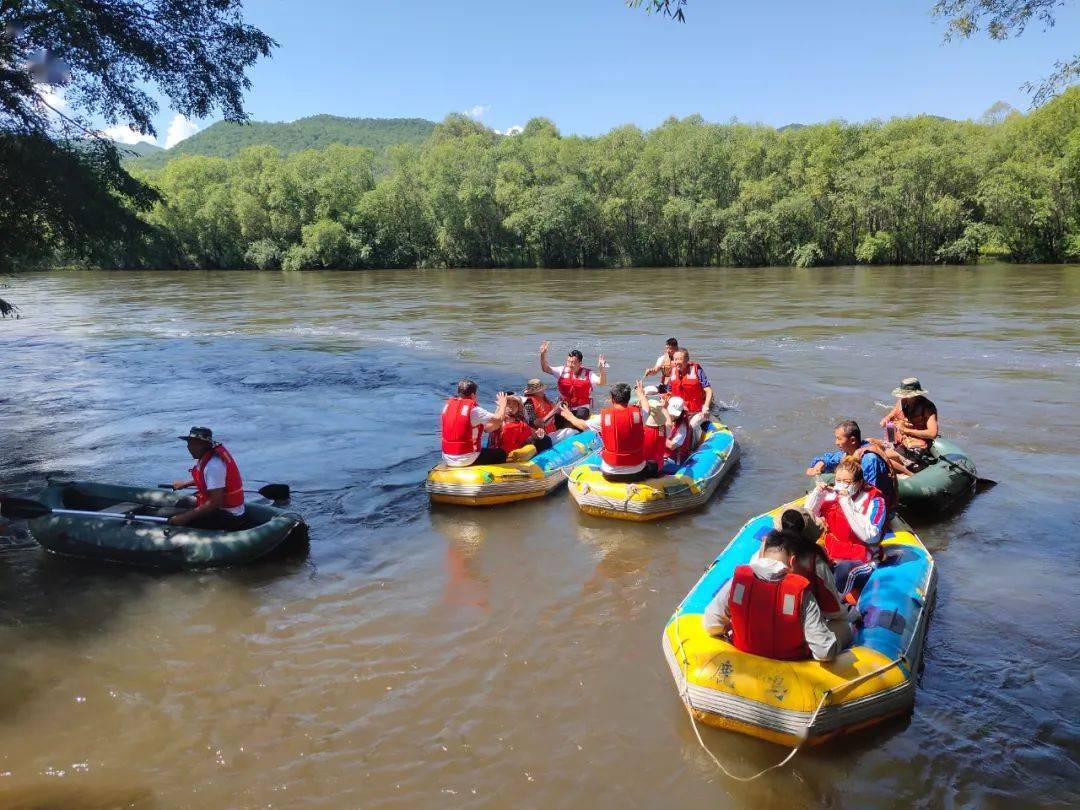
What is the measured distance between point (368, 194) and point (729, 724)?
61449mm

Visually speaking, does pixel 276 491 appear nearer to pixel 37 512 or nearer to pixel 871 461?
pixel 37 512

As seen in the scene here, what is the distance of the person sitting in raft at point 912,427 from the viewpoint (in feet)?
28.5

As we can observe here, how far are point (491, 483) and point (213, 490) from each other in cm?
289

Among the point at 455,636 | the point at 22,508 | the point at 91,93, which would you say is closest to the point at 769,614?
the point at 455,636

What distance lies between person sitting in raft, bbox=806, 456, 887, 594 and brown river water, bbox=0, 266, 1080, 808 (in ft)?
2.53

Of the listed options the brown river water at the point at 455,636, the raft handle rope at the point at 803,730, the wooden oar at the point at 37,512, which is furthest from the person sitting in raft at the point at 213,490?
the raft handle rope at the point at 803,730

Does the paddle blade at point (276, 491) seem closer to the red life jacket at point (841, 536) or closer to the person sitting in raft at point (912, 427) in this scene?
the red life jacket at point (841, 536)

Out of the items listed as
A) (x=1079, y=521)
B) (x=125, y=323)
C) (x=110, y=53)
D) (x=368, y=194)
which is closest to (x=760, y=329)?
(x=1079, y=521)

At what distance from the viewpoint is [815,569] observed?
4734 millimetres

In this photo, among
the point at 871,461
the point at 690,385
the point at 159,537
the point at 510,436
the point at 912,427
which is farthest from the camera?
the point at 690,385

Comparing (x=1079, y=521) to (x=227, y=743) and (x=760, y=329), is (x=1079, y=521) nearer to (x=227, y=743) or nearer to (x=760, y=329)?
(x=227, y=743)

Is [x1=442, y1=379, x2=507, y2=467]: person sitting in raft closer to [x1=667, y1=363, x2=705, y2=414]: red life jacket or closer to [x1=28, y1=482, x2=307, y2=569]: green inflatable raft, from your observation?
[x1=28, y1=482, x2=307, y2=569]: green inflatable raft

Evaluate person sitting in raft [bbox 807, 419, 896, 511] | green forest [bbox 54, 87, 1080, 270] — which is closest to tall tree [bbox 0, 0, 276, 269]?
person sitting in raft [bbox 807, 419, 896, 511]

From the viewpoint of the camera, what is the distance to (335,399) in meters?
15.2
